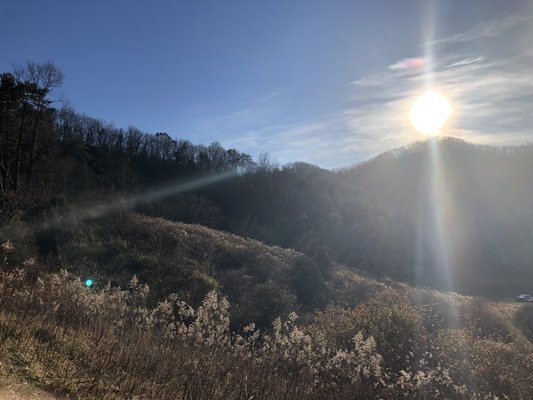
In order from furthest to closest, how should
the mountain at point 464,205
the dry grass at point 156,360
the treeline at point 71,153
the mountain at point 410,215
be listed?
the mountain at point 464,205
the mountain at point 410,215
the treeline at point 71,153
the dry grass at point 156,360

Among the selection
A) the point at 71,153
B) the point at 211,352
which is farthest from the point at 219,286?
the point at 71,153

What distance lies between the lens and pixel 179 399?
5.12 metres

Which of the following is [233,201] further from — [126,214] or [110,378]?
[110,378]

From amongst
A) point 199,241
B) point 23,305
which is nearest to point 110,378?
point 23,305

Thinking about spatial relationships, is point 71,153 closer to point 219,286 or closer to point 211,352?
point 219,286

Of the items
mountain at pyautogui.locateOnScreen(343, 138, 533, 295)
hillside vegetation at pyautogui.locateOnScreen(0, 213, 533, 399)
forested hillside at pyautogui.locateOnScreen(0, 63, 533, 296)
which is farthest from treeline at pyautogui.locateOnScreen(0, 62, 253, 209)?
mountain at pyautogui.locateOnScreen(343, 138, 533, 295)

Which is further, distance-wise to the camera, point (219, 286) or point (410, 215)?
point (410, 215)

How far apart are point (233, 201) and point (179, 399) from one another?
7156cm

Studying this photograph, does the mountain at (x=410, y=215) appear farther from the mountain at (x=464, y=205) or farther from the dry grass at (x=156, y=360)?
the dry grass at (x=156, y=360)

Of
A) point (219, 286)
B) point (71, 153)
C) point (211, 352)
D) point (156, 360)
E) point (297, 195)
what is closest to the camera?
point (156, 360)

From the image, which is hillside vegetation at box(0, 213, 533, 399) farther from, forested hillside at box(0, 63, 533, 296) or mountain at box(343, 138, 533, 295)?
mountain at box(343, 138, 533, 295)

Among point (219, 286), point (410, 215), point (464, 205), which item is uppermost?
point (464, 205)

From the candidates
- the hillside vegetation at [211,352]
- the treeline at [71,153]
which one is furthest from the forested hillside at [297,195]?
the hillside vegetation at [211,352]

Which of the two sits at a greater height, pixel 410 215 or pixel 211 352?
pixel 410 215
